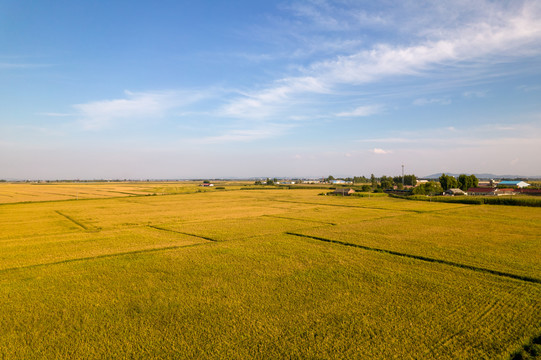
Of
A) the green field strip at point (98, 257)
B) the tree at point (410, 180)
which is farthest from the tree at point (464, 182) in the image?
the green field strip at point (98, 257)

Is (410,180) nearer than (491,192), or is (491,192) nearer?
(491,192)

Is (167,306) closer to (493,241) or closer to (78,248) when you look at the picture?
(78,248)

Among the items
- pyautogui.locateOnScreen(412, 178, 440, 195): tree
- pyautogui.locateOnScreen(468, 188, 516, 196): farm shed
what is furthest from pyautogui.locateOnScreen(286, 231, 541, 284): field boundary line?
pyautogui.locateOnScreen(468, 188, 516, 196): farm shed

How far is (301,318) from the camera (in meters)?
11.2

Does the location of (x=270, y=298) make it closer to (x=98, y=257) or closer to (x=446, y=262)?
(x=446, y=262)

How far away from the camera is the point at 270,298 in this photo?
1314cm

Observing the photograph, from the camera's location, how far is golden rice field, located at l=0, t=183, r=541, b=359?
941cm

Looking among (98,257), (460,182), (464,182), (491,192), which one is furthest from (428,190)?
(98,257)

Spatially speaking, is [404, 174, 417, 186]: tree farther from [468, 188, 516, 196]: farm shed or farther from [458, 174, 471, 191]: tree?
[468, 188, 516, 196]: farm shed

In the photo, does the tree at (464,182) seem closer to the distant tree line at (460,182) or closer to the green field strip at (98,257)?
the distant tree line at (460,182)

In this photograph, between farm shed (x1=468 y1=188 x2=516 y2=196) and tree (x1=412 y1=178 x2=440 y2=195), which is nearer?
farm shed (x1=468 y1=188 x2=516 y2=196)

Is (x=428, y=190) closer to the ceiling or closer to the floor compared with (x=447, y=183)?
closer to the floor

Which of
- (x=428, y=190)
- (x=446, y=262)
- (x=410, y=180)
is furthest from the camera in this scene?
(x=410, y=180)

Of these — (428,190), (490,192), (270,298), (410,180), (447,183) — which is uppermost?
(410,180)
